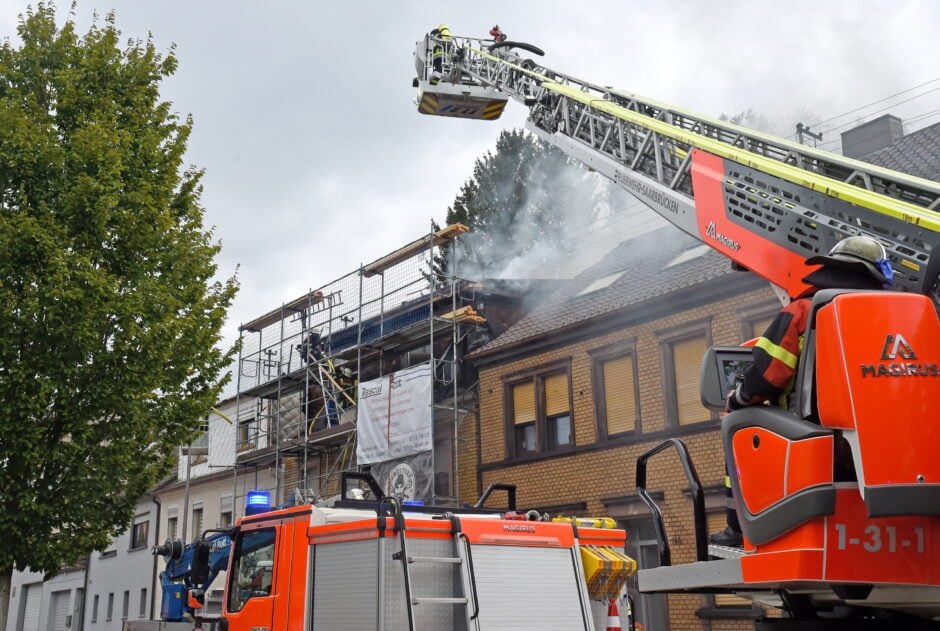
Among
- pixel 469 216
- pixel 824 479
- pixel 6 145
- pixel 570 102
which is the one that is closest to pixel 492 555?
pixel 824 479

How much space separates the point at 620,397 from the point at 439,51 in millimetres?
7165

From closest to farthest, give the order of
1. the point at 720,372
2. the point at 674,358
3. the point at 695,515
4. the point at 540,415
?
the point at 720,372
the point at 695,515
the point at 674,358
the point at 540,415

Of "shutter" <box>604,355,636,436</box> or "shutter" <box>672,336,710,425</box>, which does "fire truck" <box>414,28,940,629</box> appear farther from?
"shutter" <box>604,355,636,436</box>

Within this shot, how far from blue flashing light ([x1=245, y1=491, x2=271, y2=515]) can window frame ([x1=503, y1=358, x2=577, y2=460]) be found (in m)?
8.89

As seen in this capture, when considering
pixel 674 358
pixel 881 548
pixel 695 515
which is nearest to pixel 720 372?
pixel 695 515

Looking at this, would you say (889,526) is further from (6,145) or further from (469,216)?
(469,216)

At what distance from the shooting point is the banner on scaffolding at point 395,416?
1828 cm

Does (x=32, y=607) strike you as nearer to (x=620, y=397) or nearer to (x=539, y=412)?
(x=539, y=412)

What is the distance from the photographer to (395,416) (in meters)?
18.8

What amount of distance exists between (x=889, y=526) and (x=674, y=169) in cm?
469

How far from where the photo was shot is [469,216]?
38.0 metres

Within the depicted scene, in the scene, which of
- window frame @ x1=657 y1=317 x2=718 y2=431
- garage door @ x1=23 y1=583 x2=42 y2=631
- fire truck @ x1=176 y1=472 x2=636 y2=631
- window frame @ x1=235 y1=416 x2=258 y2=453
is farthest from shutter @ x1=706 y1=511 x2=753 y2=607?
garage door @ x1=23 y1=583 x2=42 y2=631

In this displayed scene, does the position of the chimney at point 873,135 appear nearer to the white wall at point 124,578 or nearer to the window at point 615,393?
the window at point 615,393

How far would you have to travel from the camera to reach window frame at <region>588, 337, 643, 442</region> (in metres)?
15.9
